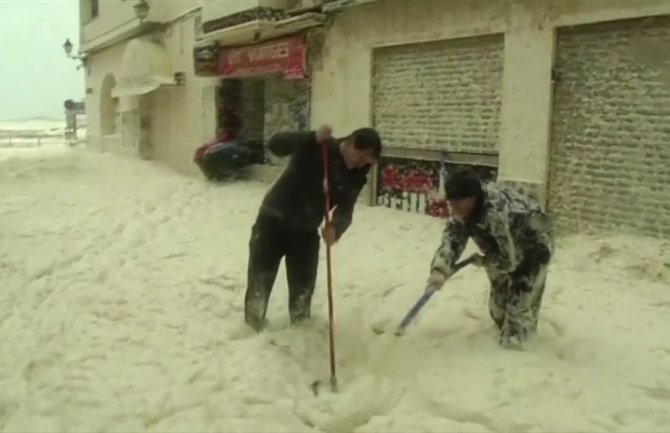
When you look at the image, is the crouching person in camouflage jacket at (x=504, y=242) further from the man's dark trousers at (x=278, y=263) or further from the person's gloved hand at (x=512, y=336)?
the man's dark trousers at (x=278, y=263)

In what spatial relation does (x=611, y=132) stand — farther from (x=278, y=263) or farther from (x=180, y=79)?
(x=180, y=79)

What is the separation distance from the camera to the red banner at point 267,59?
36.9 ft

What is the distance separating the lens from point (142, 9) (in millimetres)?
15617

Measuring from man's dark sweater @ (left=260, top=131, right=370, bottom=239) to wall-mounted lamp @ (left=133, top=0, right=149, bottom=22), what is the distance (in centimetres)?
1176

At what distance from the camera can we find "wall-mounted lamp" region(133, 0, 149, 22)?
15531mm

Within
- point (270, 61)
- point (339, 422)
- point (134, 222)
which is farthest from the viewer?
point (270, 61)

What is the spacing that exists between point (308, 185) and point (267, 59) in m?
7.45

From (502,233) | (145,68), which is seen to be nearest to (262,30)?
(145,68)

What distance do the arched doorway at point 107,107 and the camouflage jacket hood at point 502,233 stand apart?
1779 centimetres

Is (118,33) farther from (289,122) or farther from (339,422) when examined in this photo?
(339,422)

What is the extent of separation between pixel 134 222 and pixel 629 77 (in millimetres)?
6042

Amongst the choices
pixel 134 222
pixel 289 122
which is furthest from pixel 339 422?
pixel 289 122

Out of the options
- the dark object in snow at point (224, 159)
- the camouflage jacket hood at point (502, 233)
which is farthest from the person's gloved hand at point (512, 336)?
the dark object in snow at point (224, 159)

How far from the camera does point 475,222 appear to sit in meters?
4.45
